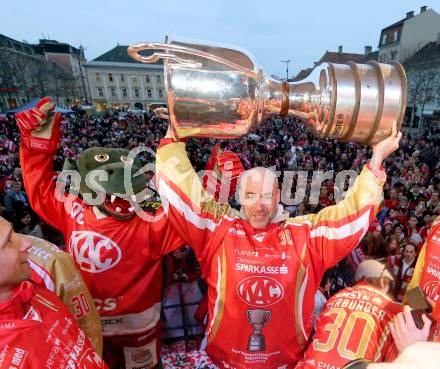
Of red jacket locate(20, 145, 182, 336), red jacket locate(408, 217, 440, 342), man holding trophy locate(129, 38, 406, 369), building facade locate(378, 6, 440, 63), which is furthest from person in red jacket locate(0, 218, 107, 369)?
building facade locate(378, 6, 440, 63)

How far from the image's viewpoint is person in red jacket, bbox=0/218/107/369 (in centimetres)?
94

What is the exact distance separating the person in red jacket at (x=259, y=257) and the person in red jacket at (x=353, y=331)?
21cm

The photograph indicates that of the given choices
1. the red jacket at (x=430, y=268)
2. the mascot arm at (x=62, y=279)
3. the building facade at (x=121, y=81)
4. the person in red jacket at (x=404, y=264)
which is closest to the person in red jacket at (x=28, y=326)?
the mascot arm at (x=62, y=279)

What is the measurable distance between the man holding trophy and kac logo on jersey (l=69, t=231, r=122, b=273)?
2.19 ft

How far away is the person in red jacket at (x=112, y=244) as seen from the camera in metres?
2.01

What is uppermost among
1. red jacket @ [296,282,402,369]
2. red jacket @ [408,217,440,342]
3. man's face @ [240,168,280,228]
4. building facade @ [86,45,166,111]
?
building facade @ [86,45,166,111]

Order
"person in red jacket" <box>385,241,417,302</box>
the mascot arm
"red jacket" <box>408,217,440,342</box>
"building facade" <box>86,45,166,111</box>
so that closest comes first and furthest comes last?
1. the mascot arm
2. "red jacket" <box>408,217,440,342</box>
3. "person in red jacket" <box>385,241,417,302</box>
4. "building facade" <box>86,45,166,111</box>

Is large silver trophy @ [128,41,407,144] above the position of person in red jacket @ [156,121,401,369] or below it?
above

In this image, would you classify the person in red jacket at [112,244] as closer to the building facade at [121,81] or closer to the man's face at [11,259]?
the man's face at [11,259]

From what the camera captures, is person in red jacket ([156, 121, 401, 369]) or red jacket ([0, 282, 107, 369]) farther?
person in red jacket ([156, 121, 401, 369])

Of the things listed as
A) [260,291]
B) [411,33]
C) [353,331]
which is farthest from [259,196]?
[411,33]

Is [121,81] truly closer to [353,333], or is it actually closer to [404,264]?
[404,264]

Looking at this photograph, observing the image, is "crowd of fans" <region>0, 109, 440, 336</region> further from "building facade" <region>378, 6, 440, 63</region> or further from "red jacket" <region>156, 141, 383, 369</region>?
"building facade" <region>378, 6, 440, 63</region>

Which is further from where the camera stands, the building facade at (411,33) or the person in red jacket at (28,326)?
the building facade at (411,33)
